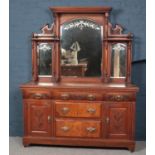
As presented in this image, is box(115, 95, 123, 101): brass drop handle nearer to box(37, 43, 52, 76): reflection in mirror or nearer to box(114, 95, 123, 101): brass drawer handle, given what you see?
box(114, 95, 123, 101): brass drawer handle

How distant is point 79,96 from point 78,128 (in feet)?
1.40

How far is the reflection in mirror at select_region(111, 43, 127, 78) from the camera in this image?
3.48 m

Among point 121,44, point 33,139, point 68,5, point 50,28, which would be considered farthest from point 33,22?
point 33,139

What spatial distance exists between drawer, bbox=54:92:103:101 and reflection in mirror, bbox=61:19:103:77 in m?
0.47

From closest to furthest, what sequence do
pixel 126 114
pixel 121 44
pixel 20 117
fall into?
1. pixel 126 114
2. pixel 121 44
3. pixel 20 117

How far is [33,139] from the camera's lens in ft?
10.7

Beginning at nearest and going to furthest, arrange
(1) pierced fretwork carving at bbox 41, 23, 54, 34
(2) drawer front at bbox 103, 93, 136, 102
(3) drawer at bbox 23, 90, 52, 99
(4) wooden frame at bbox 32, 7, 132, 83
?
(2) drawer front at bbox 103, 93, 136, 102
(3) drawer at bbox 23, 90, 52, 99
(4) wooden frame at bbox 32, 7, 132, 83
(1) pierced fretwork carving at bbox 41, 23, 54, 34

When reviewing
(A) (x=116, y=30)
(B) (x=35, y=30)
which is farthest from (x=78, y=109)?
(B) (x=35, y=30)

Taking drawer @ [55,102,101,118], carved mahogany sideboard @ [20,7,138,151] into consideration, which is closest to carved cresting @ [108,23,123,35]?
carved mahogany sideboard @ [20,7,138,151]

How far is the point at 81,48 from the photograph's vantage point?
11.6 feet

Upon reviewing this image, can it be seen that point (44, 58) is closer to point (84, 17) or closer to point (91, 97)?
point (84, 17)

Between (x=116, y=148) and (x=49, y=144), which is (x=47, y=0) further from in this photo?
(x=116, y=148)

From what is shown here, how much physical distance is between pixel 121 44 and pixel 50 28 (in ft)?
3.48

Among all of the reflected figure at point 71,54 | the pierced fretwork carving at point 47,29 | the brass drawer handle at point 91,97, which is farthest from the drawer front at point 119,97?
the pierced fretwork carving at point 47,29
